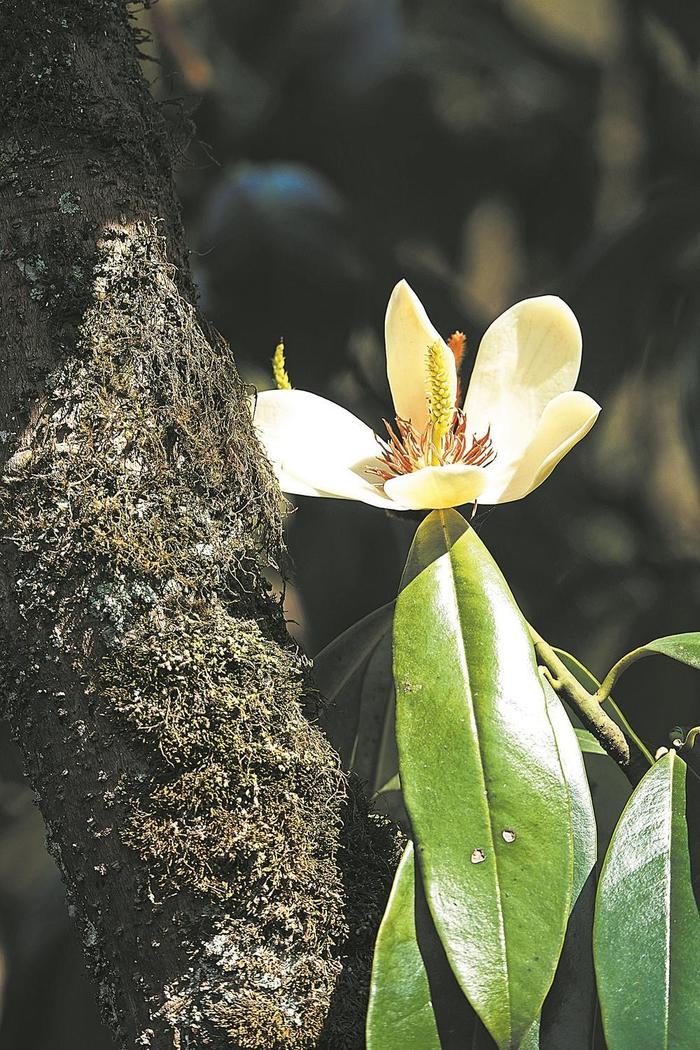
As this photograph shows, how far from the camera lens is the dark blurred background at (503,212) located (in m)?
1.57

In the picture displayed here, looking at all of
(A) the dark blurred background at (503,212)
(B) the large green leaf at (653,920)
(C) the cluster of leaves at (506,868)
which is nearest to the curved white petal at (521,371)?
(C) the cluster of leaves at (506,868)

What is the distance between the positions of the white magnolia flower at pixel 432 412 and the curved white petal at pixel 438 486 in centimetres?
3

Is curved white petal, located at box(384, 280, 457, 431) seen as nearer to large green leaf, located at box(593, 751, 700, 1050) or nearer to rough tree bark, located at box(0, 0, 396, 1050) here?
rough tree bark, located at box(0, 0, 396, 1050)

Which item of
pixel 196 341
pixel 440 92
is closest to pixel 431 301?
pixel 440 92

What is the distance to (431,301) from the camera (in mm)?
1604

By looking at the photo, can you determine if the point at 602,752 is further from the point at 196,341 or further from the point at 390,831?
the point at 196,341

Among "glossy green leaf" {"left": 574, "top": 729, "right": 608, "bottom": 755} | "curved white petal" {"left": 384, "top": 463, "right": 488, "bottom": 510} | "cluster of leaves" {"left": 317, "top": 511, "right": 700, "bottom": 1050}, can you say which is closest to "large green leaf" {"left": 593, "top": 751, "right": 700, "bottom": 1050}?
"cluster of leaves" {"left": 317, "top": 511, "right": 700, "bottom": 1050}

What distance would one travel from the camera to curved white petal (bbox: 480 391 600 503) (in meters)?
0.61

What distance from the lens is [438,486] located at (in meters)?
0.62

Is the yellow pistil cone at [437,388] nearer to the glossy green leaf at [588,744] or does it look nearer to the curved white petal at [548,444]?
the curved white petal at [548,444]

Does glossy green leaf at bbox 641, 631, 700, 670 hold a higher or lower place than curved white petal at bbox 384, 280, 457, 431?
lower

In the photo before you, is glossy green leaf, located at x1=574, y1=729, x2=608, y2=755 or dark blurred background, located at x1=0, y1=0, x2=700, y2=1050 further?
dark blurred background, located at x1=0, y1=0, x2=700, y2=1050

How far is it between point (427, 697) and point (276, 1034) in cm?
20

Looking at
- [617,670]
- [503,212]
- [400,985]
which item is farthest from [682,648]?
[503,212]
